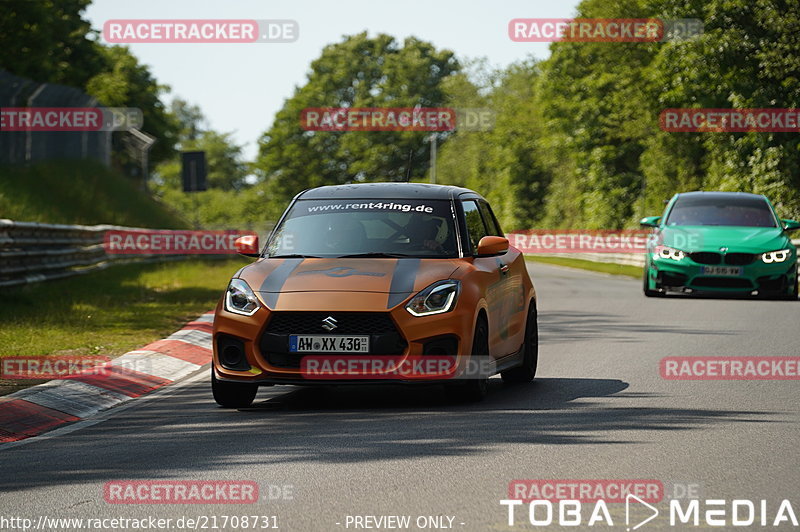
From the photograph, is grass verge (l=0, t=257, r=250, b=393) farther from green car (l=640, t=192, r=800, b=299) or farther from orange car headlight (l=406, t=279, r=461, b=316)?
green car (l=640, t=192, r=800, b=299)

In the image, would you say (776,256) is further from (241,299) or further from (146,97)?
(146,97)

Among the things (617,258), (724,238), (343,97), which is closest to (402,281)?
(724,238)

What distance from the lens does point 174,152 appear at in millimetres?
89688

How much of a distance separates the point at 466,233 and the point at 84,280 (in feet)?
57.6

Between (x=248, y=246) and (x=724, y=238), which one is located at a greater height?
(x=248, y=246)

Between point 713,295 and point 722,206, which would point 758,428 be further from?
point 713,295

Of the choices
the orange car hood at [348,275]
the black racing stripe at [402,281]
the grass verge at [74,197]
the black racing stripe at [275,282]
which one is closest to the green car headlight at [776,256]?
the orange car hood at [348,275]

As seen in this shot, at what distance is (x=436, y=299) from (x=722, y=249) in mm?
12705

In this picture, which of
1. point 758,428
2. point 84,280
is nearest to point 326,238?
point 758,428

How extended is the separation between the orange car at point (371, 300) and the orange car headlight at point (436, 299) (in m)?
0.01

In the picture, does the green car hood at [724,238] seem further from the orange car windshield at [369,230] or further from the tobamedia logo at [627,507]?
the tobamedia logo at [627,507]

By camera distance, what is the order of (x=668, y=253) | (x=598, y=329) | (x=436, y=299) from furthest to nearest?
(x=668, y=253) → (x=598, y=329) → (x=436, y=299)

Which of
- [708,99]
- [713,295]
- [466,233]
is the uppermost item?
[708,99]

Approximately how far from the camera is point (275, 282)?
1012 centimetres
